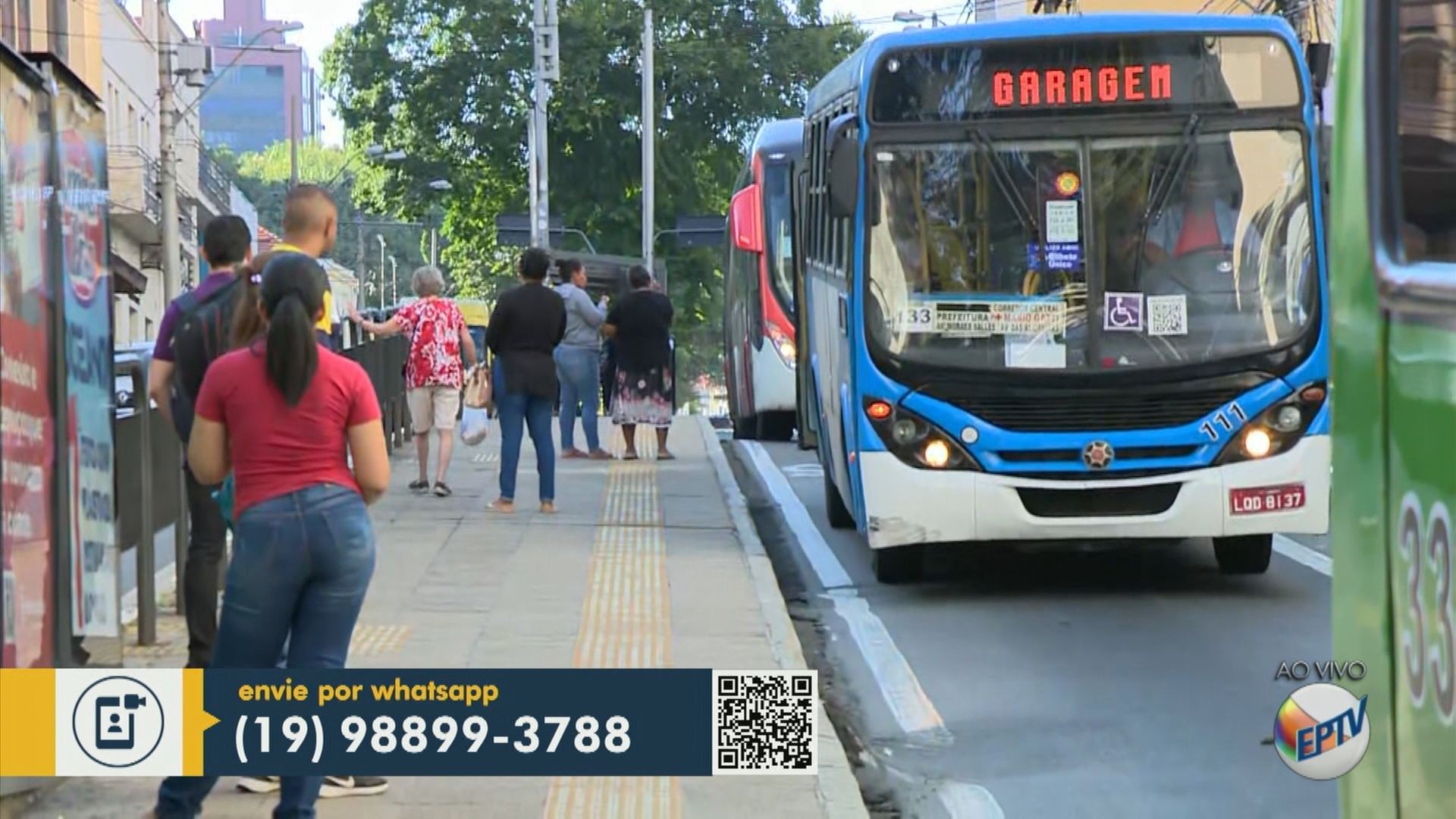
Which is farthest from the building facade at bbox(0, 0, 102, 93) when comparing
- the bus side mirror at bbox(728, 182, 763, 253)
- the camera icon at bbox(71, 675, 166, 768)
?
the camera icon at bbox(71, 675, 166, 768)

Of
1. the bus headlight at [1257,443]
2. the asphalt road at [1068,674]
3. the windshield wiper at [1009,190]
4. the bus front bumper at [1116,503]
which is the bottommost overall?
the asphalt road at [1068,674]

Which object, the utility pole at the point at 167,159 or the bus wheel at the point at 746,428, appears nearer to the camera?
the bus wheel at the point at 746,428

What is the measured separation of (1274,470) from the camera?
10867 millimetres

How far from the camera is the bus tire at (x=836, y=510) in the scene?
48.5ft

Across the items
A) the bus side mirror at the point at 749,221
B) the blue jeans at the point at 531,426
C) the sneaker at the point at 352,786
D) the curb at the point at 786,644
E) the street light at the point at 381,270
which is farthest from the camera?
the street light at the point at 381,270

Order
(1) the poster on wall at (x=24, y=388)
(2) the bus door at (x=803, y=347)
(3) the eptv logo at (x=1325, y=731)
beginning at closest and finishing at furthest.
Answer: (3) the eptv logo at (x=1325, y=731) → (1) the poster on wall at (x=24, y=388) → (2) the bus door at (x=803, y=347)

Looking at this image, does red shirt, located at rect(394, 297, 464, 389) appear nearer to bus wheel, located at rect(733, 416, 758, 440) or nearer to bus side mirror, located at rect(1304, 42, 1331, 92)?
bus side mirror, located at rect(1304, 42, 1331, 92)

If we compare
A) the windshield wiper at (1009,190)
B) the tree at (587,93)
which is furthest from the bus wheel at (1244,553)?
the tree at (587,93)

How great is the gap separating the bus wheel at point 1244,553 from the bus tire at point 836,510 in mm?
3428

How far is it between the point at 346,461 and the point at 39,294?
1.16 meters

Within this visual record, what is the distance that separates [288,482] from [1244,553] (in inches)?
288

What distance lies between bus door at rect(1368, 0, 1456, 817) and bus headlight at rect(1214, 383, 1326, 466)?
24.0 ft

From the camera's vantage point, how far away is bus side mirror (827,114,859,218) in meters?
11.2

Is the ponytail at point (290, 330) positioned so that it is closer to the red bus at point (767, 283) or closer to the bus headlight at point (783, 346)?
the red bus at point (767, 283)
